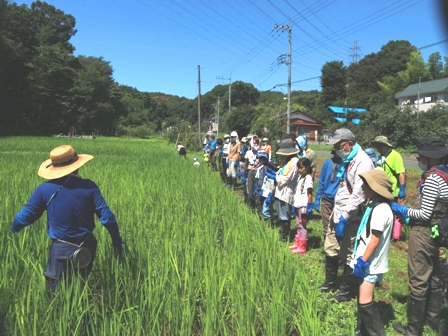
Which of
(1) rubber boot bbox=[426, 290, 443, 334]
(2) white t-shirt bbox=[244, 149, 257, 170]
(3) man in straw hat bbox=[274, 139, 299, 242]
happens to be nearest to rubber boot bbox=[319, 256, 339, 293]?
(1) rubber boot bbox=[426, 290, 443, 334]

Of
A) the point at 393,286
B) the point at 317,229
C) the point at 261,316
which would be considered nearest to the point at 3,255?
the point at 261,316

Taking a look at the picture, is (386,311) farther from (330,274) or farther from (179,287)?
(179,287)

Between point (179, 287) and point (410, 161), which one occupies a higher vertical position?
point (179, 287)

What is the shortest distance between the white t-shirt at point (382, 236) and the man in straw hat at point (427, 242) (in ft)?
0.84

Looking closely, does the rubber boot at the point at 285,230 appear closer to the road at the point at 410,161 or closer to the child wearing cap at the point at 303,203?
the child wearing cap at the point at 303,203

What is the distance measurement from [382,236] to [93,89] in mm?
44506

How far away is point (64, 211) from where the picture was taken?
2260 millimetres

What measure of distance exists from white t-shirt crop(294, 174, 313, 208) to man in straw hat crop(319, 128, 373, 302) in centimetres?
91

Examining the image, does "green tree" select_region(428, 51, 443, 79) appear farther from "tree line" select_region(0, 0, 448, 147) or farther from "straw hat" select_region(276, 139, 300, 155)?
"straw hat" select_region(276, 139, 300, 155)

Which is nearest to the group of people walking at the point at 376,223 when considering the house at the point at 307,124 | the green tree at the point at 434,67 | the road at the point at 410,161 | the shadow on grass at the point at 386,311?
the shadow on grass at the point at 386,311

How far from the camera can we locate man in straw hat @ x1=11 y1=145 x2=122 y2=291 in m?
2.27

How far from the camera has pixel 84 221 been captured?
92.8 inches

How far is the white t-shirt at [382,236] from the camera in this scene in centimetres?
228

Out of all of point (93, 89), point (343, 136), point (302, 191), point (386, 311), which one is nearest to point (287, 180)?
point (302, 191)
